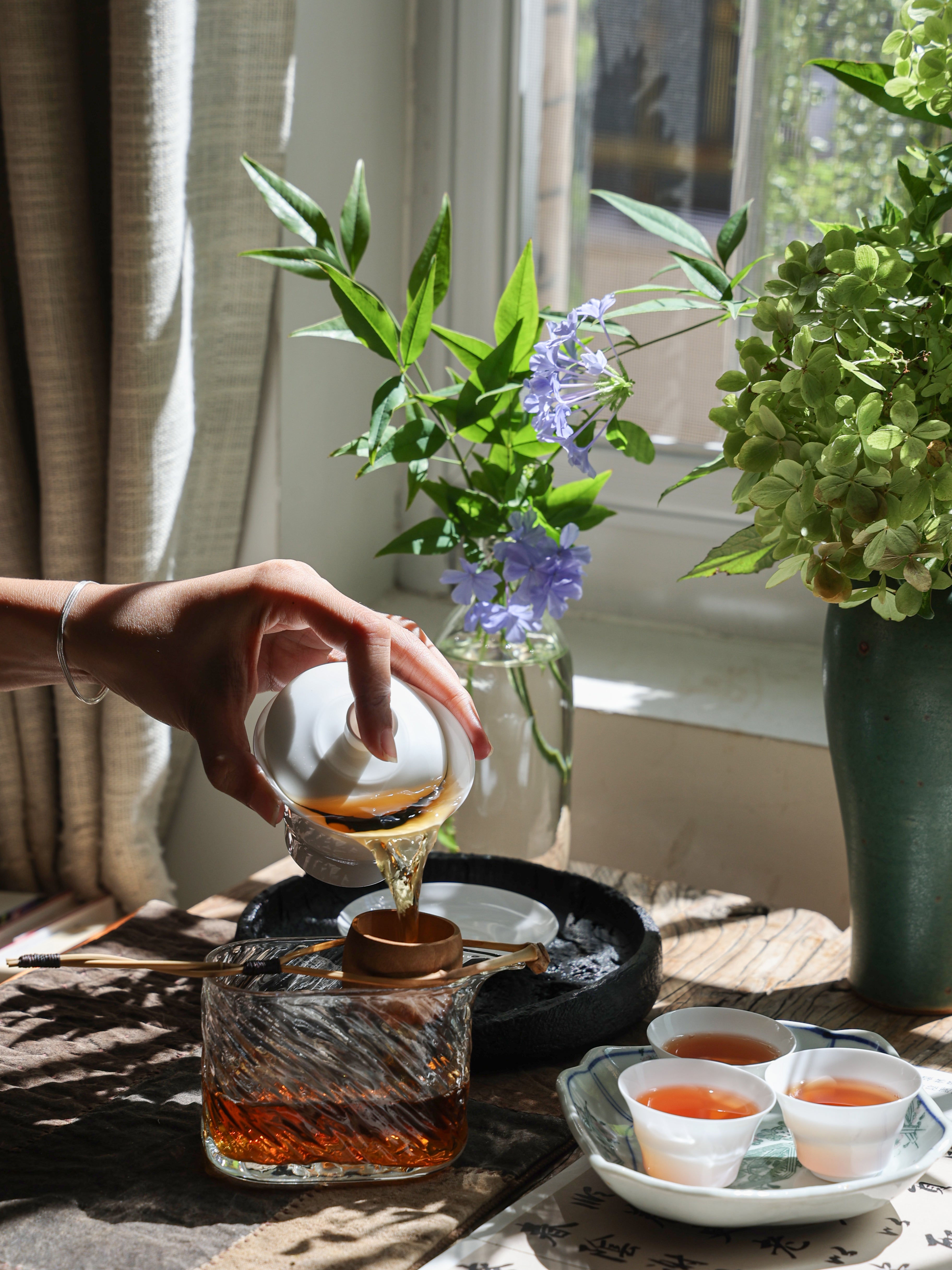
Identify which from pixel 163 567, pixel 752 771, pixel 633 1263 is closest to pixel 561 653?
pixel 752 771

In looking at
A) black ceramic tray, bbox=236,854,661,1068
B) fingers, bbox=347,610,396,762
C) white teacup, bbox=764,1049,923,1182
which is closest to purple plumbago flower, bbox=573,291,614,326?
fingers, bbox=347,610,396,762

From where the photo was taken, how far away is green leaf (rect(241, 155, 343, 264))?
103 cm

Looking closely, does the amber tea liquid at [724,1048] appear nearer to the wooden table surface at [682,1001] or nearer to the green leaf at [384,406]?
the wooden table surface at [682,1001]

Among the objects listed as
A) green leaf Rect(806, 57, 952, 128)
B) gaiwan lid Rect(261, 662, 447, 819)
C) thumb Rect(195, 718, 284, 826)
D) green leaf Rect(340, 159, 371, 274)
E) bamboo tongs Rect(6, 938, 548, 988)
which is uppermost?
green leaf Rect(806, 57, 952, 128)

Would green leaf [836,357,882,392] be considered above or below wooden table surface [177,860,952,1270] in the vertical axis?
above

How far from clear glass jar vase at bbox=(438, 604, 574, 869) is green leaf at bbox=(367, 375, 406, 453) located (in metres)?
0.19

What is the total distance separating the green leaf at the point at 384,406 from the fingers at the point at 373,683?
276mm

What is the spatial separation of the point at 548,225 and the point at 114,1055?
44.4 inches

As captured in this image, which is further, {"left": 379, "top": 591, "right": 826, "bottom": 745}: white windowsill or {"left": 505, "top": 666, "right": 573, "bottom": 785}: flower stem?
{"left": 379, "top": 591, "right": 826, "bottom": 745}: white windowsill

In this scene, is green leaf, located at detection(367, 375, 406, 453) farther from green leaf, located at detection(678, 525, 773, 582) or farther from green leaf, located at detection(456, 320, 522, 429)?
green leaf, located at detection(678, 525, 773, 582)

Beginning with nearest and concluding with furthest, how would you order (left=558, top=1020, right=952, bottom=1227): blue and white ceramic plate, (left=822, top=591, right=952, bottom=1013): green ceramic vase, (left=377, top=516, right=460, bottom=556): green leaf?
(left=558, top=1020, right=952, bottom=1227): blue and white ceramic plate < (left=822, top=591, right=952, bottom=1013): green ceramic vase < (left=377, top=516, right=460, bottom=556): green leaf

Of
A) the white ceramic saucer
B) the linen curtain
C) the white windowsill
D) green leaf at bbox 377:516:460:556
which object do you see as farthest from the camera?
the white windowsill

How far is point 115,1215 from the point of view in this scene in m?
0.66

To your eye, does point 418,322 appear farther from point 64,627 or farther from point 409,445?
point 64,627
